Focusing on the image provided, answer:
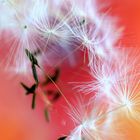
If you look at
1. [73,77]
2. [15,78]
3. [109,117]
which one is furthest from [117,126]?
[15,78]

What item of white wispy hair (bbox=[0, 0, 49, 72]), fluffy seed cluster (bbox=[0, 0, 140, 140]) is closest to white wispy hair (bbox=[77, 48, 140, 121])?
fluffy seed cluster (bbox=[0, 0, 140, 140])

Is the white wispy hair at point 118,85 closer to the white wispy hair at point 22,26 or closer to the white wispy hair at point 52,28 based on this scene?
the white wispy hair at point 52,28

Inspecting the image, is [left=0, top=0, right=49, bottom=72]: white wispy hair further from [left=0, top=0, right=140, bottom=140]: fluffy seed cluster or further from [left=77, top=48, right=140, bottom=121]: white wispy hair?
[left=77, top=48, right=140, bottom=121]: white wispy hair

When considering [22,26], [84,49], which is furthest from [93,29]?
[22,26]

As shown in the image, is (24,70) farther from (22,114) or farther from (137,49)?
(137,49)

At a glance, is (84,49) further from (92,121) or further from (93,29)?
(92,121)

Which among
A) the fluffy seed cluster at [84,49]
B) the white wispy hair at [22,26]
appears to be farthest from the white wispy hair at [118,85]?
the white wispy hair at [22,26]

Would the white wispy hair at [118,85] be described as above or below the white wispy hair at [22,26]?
below

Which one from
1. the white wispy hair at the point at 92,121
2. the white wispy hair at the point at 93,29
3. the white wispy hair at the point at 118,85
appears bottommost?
the white wispy hair at the point at 92,121
